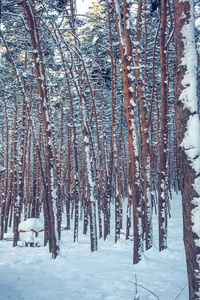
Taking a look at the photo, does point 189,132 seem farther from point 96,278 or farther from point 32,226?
point 32,226

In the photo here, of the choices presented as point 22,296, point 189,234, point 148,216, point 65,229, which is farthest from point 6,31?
point 65,229

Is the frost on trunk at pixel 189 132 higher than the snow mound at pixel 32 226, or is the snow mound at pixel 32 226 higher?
the frost on trunk at pixel 189 132

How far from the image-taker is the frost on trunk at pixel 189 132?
3652 mm

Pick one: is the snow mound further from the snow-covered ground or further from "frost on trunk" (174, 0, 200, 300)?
"frost on trunk" (174, 0, 200, 300)

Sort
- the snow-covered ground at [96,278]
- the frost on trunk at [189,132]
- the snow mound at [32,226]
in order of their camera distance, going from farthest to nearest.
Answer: the snow mound at [32,226] < the snow-covered ground at [96,278] < the frost on trunk at [189,132]

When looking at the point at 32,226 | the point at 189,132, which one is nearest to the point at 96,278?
the point at 189,132

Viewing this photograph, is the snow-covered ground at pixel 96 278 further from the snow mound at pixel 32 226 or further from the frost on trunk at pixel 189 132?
the snow mound at pixel 32 226

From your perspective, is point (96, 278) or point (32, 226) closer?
point (96, 278)

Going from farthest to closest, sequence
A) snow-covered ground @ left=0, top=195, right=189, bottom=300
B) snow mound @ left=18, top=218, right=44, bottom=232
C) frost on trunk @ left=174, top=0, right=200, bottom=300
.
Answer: snow mound @ left=18, top=218, right=44, bottom=232, snow-covered ground @ left=0, top=195, right=189, bottom=300, frost on trunk @ left=174, top=0, right=200, bottom=300

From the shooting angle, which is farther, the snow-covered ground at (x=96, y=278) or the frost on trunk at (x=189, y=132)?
the snow-covered ground at (x=96, y=278)

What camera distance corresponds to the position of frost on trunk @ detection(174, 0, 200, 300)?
3652 mm

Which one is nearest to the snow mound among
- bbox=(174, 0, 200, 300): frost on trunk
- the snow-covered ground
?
the snow-covered ground

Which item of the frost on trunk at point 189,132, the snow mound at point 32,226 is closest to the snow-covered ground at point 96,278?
the frost on trunk at point 189,132

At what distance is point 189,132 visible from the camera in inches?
150
